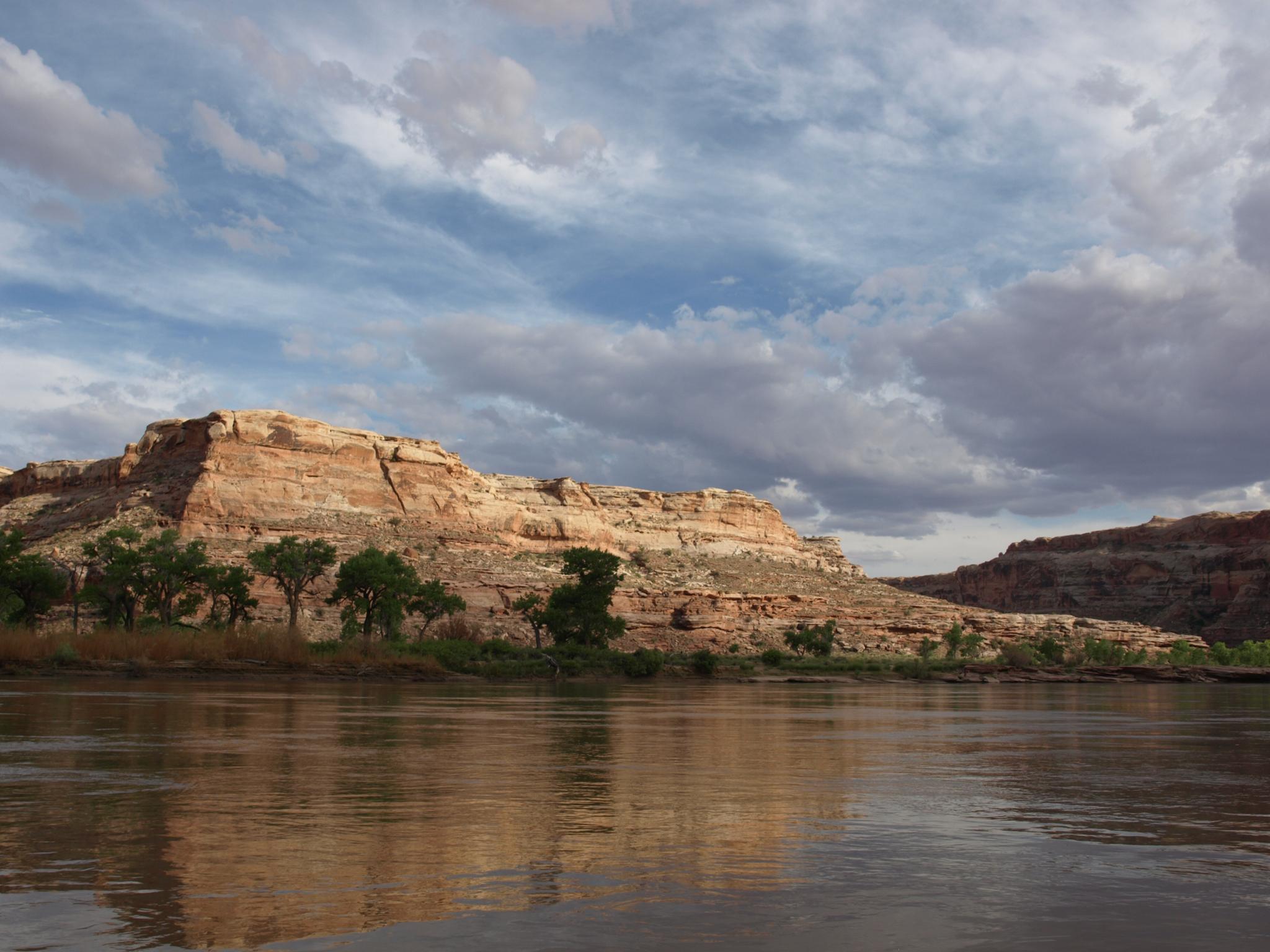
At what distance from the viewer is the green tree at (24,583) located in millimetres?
51125

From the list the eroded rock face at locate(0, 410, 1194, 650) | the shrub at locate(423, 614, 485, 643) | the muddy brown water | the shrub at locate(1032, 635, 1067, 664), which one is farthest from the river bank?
the eroded rock face at locate(0, 410, 1194, 650)

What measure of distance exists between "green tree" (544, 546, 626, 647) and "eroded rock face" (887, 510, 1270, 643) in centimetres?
12311

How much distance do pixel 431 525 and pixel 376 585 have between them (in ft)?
170

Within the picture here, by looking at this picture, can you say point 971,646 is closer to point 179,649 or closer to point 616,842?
point 179,649

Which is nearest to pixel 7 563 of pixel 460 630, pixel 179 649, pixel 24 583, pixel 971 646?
pixel 24 583

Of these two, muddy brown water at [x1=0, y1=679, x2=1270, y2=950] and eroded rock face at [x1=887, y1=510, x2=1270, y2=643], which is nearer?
muddy brown water at [x1=0, y1=679, x2=1270, y2=950]

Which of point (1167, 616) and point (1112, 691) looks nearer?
point (1112, 691)

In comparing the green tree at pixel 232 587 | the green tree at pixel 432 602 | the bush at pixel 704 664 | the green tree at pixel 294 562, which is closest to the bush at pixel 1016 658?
the bush at pixel 704 664

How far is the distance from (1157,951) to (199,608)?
84582mm

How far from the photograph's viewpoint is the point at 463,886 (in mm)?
5516

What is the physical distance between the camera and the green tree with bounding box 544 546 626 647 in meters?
65.6

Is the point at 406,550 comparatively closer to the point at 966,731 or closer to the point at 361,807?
the point at 966,731

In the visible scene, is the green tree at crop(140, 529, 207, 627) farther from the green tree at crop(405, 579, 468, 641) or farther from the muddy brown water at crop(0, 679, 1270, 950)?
the muddy brown water at crop(0, 679, 1270, 950)

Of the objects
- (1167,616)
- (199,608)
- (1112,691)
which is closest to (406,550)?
(199,608)
